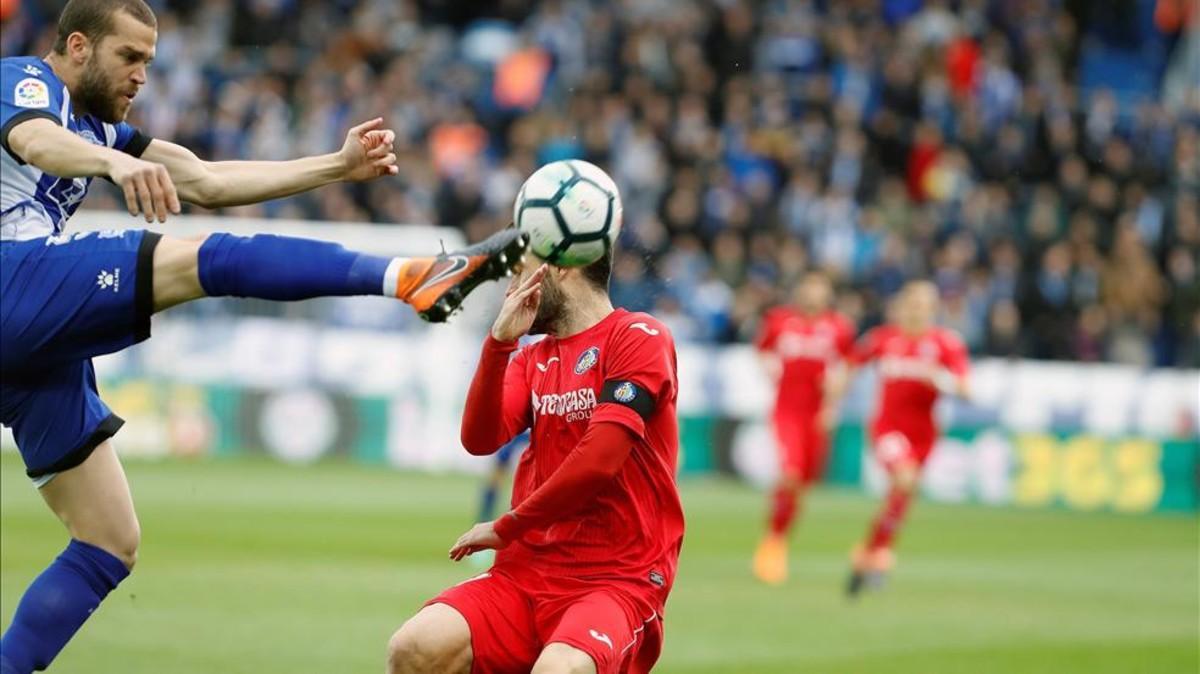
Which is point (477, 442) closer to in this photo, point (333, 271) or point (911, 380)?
point (333, 271)

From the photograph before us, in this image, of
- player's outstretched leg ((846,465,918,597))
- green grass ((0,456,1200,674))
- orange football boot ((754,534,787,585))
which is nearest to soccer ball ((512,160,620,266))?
green grass ((0,456,1200,674))

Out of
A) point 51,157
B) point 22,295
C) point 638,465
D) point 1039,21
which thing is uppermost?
point 1039,21

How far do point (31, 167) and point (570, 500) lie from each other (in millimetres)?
2226

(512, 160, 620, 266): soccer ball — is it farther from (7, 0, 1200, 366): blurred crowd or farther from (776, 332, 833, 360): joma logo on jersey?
(7, 0, 1200, 366): blurred crowd

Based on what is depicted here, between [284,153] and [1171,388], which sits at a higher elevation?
[284,153]

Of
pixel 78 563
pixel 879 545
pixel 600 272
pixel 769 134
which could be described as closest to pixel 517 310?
pixel 600 272

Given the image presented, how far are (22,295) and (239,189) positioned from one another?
1186 millimetres

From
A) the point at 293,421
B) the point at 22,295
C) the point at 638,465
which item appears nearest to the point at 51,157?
the point at 22,295

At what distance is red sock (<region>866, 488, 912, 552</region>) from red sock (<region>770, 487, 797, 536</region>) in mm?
998

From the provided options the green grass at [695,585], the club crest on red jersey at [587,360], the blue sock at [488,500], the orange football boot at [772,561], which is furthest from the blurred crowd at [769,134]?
the club crest on red jersey at [587,360]

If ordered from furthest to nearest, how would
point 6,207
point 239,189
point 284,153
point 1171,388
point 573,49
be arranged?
point 573,49
point 284,153
point 1171,388
point 239,189
point 6,207

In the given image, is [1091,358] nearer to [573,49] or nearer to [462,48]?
[573,49]

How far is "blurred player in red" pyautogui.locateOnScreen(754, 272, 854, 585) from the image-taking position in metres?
16.0

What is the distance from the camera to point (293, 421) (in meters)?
22.8
